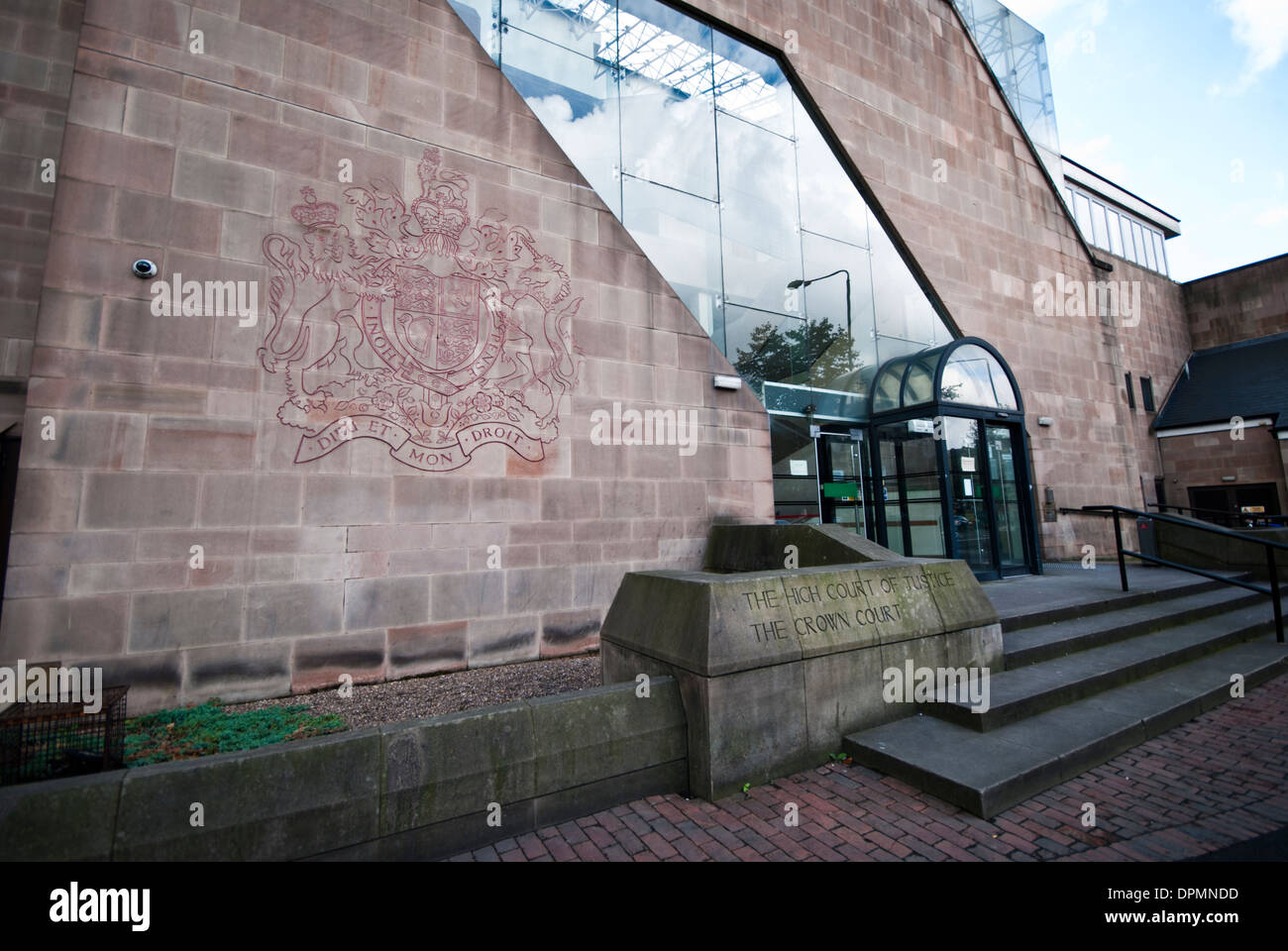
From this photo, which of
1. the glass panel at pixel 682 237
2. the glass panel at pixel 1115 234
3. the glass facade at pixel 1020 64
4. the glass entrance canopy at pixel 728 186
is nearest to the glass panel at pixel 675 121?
the glass entrance canopy at pixel 728 186

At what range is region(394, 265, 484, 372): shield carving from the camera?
5715 mm

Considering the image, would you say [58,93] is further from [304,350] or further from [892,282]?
[892,282]

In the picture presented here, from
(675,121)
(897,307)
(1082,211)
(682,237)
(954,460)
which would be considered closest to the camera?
(682,237)

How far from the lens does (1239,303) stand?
21.5m

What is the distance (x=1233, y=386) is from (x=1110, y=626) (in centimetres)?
2119

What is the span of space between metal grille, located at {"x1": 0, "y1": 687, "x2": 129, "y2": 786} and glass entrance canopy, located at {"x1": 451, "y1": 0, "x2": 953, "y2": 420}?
7238 mm

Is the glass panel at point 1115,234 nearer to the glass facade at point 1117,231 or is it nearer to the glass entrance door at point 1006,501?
the glass facade at point 1117,231

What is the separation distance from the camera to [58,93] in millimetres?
5836

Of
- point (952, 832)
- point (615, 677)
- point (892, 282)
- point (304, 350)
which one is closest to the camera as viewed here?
point (952, 832)

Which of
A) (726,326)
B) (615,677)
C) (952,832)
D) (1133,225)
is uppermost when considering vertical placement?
(1133,225)

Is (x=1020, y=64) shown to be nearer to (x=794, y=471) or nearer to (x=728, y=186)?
(x=728, y=186)

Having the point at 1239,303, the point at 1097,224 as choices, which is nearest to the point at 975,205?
the point at 1097,224
